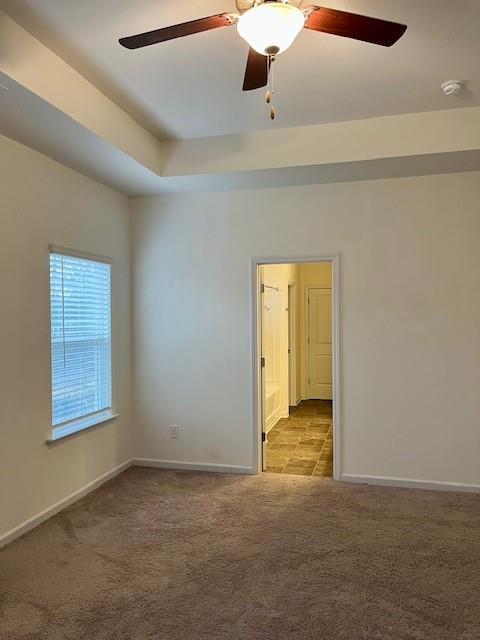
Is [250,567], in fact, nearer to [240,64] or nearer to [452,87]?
[240,64]

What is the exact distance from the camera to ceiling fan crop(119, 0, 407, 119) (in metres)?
1.84

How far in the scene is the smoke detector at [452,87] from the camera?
2984mm

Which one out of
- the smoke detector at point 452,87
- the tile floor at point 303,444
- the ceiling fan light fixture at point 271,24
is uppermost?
the smoke detector at point 452,87

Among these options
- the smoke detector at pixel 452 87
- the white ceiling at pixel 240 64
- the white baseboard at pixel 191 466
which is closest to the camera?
the white ceiling at pixel 240 64

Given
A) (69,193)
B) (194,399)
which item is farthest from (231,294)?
(69,193)

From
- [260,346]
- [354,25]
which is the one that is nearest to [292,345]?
[260,346]

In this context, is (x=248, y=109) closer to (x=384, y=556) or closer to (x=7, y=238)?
(x=7, y=238)

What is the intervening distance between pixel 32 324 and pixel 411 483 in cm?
329

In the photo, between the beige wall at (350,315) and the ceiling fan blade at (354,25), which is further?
the beige wall at (350,315)

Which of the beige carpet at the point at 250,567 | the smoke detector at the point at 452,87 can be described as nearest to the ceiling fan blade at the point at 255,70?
the smoke detector at the point at 452,87

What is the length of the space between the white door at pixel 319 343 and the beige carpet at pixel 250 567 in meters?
4.35

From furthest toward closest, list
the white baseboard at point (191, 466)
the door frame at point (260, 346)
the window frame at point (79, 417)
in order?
1. the white baseboard at point (191, 466)
2. the door frame at point (260, 346)
3. the window frame at point (79, 417)

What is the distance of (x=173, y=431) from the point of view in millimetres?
4676

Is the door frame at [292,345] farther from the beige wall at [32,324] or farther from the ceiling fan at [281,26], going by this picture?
the ceiling fan at [281,26]
